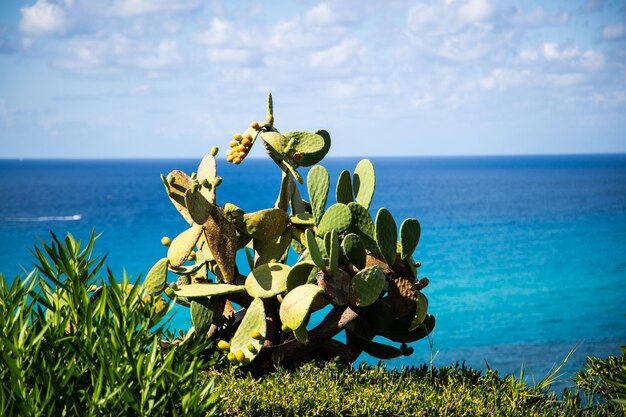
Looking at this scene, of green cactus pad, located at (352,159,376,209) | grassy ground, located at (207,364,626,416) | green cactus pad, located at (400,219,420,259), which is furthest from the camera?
green cactus pad, located at (352,159,376,209)

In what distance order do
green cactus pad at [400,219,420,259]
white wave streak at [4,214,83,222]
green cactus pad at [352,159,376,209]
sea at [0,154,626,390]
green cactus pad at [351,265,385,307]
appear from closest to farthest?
green cactus pad at [351,265,385,307] < green cactus pad at [400,219,420,259] < green cactus pad at [352,159,376,209] < sea at [0,154,626,390] < white wave streak at [4,214,83,222]

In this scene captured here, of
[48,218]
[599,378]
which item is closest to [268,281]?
[599,378]

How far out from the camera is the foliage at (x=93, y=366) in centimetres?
224


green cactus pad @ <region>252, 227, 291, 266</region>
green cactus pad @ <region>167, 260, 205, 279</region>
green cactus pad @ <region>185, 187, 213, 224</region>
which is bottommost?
green cactus pad @ <region>167, 260, 205, 279</region>

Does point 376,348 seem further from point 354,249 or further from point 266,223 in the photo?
point 266,223

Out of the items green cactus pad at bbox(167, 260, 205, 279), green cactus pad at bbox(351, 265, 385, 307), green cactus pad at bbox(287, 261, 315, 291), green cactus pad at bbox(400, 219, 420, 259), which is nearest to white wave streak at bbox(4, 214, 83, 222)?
green cactus pad at bbox(167, 260, 205, 279)

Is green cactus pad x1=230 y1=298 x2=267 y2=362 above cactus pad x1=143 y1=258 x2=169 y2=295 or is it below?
below

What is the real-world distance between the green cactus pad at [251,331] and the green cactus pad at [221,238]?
0.30m

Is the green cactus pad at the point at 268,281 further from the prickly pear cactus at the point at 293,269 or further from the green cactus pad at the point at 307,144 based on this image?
the green cactus pad at the point at 307,144

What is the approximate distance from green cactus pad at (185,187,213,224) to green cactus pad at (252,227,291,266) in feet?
1.31

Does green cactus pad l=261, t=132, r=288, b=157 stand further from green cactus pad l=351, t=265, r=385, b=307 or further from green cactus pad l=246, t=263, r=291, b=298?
green cactus pad l=351, t=265, r=385, b=307

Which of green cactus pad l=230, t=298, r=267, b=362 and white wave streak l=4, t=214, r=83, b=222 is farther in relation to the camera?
white wave streak l=4, t=214, r=83, b=222

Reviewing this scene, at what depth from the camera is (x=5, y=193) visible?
69.9 m

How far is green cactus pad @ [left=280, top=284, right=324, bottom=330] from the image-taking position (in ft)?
11.1
